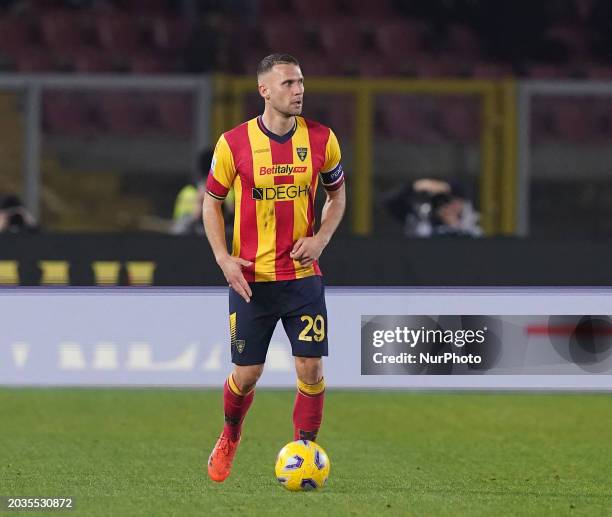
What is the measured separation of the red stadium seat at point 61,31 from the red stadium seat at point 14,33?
0.57 feet

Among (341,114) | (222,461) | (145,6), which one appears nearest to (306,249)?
(222,461)

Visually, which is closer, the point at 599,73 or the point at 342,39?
the point at 599,73

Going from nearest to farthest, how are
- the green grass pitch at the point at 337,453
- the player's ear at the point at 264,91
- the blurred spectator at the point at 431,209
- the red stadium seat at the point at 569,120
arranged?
1. the green grass pitch at the point at 337,453
2. the player's ear at the point at 264,91
3. the blurred spectator at the point at 431,209
4. the red stadium seat at the point at 569,120

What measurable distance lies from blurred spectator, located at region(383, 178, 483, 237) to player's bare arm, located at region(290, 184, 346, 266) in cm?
477

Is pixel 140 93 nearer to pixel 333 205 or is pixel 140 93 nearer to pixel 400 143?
pixel 400 143

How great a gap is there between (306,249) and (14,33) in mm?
9663

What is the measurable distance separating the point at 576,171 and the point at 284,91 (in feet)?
26.3

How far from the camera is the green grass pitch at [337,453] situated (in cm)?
568

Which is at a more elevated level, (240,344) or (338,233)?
(240,344)

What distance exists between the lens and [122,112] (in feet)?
41.5

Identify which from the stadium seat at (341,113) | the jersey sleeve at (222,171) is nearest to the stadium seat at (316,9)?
the stadium seat at (341,113)

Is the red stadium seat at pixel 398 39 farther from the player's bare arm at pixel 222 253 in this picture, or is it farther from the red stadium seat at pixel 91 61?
the player's bare arm at pixel 222 253

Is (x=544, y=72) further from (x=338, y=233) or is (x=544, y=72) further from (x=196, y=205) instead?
(x=196, y=205)

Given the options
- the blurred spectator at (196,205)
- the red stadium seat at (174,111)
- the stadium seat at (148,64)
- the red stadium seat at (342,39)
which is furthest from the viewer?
the red stadium seat at (342,39)
